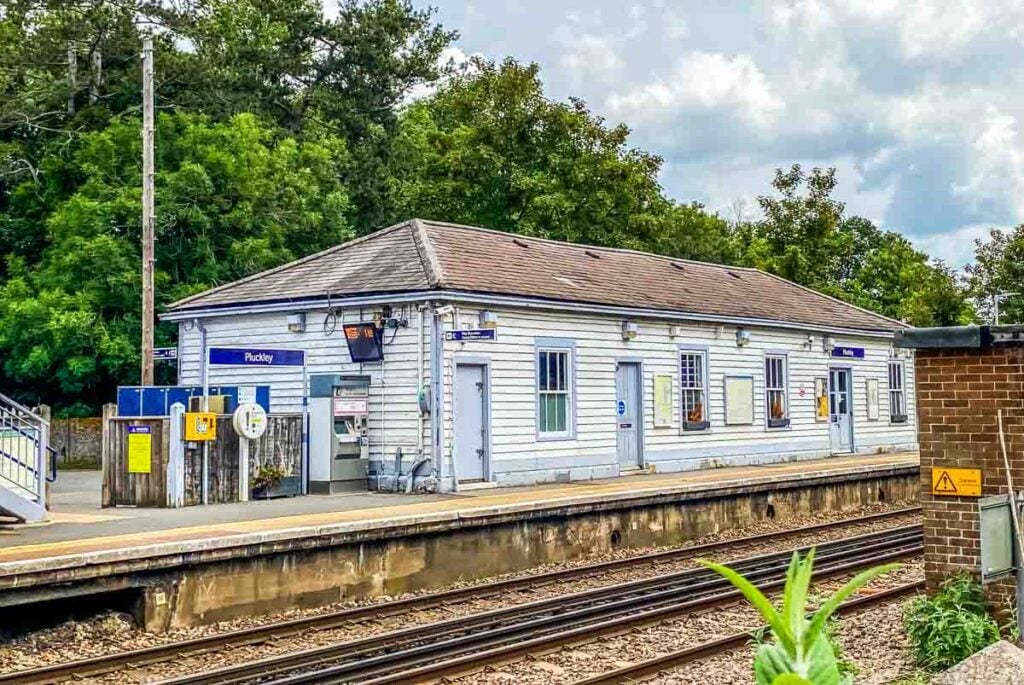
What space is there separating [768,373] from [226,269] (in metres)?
14.2

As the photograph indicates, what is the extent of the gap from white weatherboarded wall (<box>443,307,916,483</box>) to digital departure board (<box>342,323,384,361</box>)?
130cm

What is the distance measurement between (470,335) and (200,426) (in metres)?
4.05

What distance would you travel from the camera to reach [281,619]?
1168 centimetres

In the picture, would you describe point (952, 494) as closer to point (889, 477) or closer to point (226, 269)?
point (889, 477)

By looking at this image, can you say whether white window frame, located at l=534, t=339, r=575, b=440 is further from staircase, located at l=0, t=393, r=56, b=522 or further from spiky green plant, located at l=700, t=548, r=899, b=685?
spiky green plant, located at l=700, t=548, r=899, b=685

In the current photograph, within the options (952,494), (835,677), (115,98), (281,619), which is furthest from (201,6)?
(835,677)

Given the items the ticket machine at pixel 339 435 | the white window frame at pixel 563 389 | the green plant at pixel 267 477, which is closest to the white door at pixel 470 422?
the white window frame at pixel 563 389

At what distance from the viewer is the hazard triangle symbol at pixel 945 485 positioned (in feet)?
29.3

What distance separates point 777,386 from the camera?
2478cm

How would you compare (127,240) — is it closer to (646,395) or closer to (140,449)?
(140,449)

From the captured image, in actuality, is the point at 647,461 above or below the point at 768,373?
below

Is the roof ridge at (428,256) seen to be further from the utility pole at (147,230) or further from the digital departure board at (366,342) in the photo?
the utility pole at (147,230)

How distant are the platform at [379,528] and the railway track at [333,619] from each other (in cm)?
72

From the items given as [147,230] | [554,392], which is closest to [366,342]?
[554,392]
